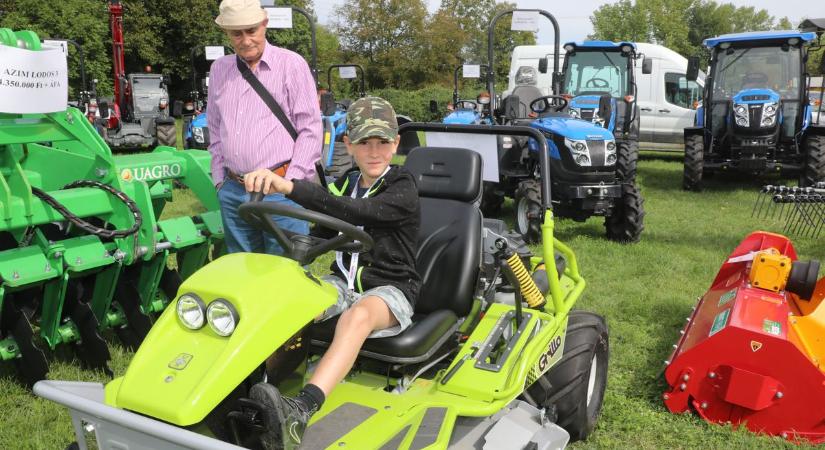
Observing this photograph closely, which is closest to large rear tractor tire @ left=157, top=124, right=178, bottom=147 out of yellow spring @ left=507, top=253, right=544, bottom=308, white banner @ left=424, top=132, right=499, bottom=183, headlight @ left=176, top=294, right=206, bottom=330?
white banner @ left=424, top=132, right=499, bottom=183

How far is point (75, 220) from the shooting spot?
3625mm

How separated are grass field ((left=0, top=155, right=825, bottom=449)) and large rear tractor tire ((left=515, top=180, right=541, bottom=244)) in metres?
0.44

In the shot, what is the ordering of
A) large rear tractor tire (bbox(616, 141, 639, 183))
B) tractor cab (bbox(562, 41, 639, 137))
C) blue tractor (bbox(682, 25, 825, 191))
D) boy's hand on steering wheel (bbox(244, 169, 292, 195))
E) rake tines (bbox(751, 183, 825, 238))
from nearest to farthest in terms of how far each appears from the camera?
boy's hand on steering wheel (bbox(244, 169, 292, 195)) → rake tines (bbox(751, 183, 825, 238)) → large rear tractor tire (bbox(616, 141, 639, 183)) → blue tractor (bbox(682, 25, 825, 191)) → tractor cab (bbox(562, 41, 639, 137))

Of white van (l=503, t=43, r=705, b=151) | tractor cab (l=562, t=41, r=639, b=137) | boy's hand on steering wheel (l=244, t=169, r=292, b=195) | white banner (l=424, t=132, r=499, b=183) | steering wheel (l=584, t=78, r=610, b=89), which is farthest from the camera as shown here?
white van (l=503, t=43, r=705, b=151)

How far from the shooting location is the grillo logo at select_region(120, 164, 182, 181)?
4273 mm

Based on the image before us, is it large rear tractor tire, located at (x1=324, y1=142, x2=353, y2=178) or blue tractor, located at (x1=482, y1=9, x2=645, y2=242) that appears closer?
Result: blue tractor, located at (x1=482, y1=9, x2=645, y2=242)

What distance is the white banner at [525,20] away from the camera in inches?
Answer: 348

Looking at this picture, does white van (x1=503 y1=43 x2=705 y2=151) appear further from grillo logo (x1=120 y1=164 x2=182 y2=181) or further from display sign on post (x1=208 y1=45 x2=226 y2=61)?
grillo logo (x1=120 y1=164 x2=182 y2=181)

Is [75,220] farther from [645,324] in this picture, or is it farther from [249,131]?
[645,324]

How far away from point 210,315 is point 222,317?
34mm

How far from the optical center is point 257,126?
3631mm

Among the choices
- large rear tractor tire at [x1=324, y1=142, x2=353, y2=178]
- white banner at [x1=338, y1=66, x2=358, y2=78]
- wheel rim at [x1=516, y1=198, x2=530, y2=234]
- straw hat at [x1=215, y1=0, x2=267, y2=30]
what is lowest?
wheel rim at [x1=516, y1=198, x2=530, y2=234]

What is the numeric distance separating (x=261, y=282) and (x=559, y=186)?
17.6 ft

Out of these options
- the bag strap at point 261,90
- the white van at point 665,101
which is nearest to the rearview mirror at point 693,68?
the white van at point 665,101
